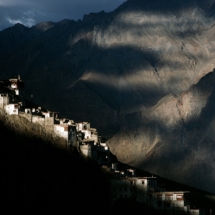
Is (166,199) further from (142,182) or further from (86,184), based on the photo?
(86,184)

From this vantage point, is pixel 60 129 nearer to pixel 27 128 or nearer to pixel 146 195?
pixel 27 128

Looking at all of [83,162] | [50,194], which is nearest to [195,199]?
[83,162]

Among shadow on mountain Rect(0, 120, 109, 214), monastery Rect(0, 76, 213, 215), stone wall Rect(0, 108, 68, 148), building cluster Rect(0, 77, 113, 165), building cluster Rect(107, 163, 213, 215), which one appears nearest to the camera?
shadow on mountain Rect(0, 120, 109, 214)

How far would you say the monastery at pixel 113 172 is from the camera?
99188 millimetres

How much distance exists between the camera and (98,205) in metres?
96.5

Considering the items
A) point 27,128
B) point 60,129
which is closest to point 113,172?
point 60,129

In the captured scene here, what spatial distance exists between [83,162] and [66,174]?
14.1 feet

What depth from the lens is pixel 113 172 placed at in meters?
102

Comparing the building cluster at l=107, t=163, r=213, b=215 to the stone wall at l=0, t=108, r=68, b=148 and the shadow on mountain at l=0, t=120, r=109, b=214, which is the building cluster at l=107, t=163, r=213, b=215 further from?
the stone wall at l=0, t=108, r=68, b=148

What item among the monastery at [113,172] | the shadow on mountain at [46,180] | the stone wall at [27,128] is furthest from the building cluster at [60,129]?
the shadow on mountain at [46,180]

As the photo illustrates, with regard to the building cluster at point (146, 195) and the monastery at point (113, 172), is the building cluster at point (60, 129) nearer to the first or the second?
the monastery at point (113, 172)

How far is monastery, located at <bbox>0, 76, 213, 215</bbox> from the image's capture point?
99.2 m

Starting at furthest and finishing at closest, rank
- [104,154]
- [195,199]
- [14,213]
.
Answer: [195,199] → [104,154] → [14,213]

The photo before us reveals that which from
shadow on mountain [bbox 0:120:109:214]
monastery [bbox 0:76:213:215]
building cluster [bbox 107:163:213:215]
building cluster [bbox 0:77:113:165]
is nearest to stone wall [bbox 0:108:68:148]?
building cluster [bbox 0:77:113:165]
